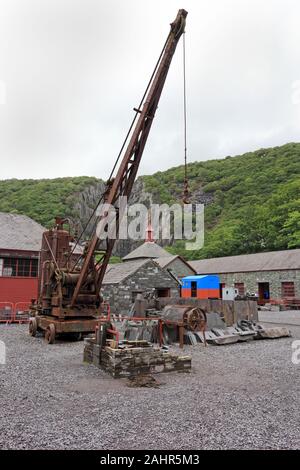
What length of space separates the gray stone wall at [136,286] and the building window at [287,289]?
12.6 meters

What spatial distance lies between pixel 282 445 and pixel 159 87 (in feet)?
34.8

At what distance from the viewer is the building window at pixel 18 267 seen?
19344 mm

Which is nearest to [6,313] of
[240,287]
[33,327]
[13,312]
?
[13,312]

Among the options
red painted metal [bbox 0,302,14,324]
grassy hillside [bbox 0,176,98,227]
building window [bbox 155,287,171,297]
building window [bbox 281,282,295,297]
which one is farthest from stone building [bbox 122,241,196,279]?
grassy hillside [bbox 0,176,98,227]

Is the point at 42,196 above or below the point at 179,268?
above

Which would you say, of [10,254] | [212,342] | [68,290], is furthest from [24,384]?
[10,254]

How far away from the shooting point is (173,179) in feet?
357

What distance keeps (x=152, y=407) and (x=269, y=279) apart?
95.4 ft

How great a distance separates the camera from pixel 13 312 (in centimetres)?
1855

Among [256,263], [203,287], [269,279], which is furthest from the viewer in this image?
[256,263]

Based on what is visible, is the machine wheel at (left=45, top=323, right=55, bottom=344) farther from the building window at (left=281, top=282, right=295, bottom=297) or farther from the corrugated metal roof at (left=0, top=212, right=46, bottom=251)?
the building window at (left=281, top=282, right=295, bottom=297)

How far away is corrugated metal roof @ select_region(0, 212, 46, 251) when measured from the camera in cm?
1966

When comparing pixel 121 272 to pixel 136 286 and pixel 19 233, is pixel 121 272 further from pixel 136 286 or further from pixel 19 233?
pixel 19 233
